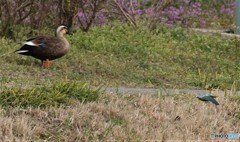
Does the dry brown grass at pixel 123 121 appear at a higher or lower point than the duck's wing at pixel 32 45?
higher

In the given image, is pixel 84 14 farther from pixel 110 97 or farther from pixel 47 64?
pixel 110 97

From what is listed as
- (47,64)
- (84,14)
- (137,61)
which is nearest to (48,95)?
(47,64)

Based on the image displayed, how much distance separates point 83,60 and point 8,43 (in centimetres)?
180

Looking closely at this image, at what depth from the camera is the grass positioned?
5.60 metres

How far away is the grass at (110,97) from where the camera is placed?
5.60 metres

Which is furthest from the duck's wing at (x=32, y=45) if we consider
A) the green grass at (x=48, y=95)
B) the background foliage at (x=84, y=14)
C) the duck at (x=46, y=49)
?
the green grass at (x=48, y=95)

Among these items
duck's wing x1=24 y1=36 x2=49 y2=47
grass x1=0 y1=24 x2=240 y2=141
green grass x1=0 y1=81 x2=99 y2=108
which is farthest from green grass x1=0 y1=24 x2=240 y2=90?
green grass x1=0 y1=81 x2=99 y2=108

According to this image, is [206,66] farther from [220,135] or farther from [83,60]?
[220,135]

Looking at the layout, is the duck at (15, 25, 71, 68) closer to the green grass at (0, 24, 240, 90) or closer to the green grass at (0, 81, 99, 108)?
the green grass at (0, 24, 240, 90)

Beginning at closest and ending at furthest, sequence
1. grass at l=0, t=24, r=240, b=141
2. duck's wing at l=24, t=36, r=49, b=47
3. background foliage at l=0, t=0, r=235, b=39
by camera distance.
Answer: grass at l=0, t=24, r=240, b=141 → duck's wing at l=24, t=36, r=49, b=47 → background foliage at l=0, t=0, r=235, b=39

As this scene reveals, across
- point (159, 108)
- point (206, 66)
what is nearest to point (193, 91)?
point (159, 108)

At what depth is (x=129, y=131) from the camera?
5641 mm

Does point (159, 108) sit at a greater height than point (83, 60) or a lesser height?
greater

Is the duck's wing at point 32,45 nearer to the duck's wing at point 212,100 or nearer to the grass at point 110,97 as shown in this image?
the grass at point 110,97
